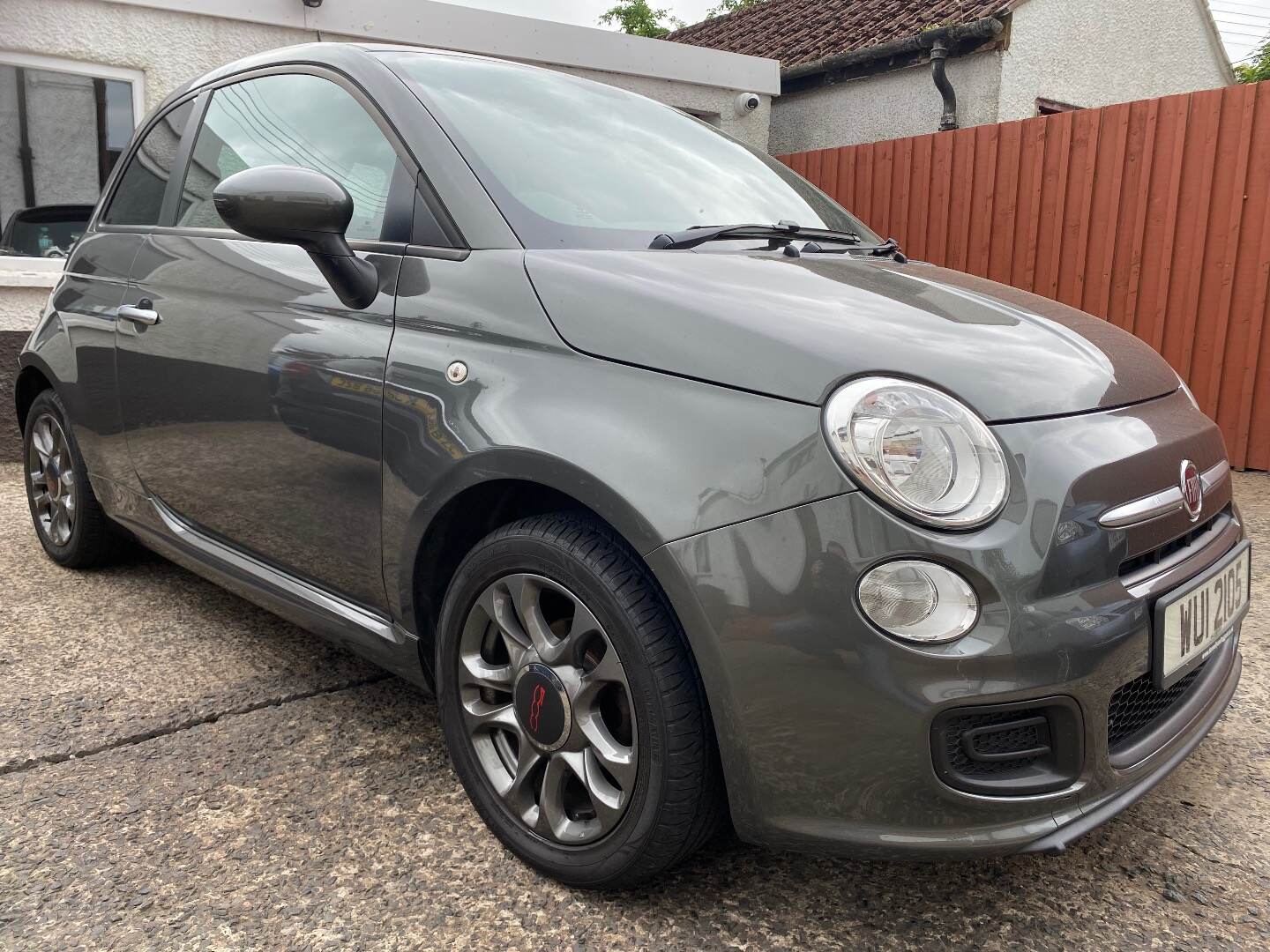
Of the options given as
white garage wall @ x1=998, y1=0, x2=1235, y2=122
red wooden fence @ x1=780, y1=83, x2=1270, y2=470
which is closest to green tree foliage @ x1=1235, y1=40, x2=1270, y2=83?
white garage wall @ x1=998, y1=0, x2=1235, y2=122

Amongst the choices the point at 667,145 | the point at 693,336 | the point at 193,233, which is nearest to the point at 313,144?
the point at 193,233

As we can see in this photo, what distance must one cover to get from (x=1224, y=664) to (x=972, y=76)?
9.24 metres

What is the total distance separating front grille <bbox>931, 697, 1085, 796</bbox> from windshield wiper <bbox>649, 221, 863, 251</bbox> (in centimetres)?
106

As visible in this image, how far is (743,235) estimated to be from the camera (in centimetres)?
213

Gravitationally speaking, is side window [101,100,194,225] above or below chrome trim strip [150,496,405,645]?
above

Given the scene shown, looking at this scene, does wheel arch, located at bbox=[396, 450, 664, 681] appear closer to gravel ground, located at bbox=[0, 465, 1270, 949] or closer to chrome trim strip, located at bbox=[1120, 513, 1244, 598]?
gravel ground, located at bbox=[0, 465, 1270, 949]

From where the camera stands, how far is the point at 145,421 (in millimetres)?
2684

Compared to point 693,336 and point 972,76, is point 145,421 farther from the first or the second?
point 972,76

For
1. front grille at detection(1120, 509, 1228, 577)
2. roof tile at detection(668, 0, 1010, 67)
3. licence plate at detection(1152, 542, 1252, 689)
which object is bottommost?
licence plate at detection(1152, 542, 1252, 689)

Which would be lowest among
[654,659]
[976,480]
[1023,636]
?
[654,659]

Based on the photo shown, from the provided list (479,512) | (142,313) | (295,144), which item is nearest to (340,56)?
(295,144)

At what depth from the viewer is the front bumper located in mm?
1354

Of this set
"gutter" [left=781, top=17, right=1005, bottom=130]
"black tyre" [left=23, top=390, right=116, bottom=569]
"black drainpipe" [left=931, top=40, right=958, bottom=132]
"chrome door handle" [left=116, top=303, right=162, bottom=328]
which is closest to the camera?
"chrome door handle" [left=116, top=303, right=162, bottom=328]

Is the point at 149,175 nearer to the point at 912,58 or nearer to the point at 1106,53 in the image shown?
the point at 912,58
